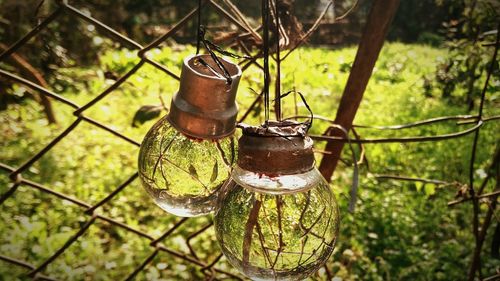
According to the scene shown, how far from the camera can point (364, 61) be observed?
894mm

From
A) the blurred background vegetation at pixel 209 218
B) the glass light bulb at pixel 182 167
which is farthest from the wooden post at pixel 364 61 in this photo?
the glass light bulb at pixel 182 167

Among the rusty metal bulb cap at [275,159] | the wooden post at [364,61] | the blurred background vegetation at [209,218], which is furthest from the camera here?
the blurred background vegetation at [209,218]

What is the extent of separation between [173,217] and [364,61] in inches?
79.0

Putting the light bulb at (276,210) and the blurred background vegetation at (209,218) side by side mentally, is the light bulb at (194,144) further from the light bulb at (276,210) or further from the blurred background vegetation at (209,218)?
the blurred background vegetation at (209,218)

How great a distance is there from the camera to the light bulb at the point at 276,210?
1.89 feet

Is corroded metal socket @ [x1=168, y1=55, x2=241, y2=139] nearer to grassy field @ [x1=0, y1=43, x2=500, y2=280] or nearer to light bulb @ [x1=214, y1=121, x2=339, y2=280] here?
light bulb @ [x1=214, y1=121, x2=339, y2=280]

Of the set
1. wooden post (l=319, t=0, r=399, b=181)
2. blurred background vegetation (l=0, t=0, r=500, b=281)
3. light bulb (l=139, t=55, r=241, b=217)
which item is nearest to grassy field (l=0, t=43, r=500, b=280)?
blurred background vegetation (l=0, t=0, r=500, b=281)

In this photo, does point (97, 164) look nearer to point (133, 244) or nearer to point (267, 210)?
point (133, 244)

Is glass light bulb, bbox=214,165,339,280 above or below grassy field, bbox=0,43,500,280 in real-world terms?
above

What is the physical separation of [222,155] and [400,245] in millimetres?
2155

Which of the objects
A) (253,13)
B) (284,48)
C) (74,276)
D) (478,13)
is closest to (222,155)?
(284,48)

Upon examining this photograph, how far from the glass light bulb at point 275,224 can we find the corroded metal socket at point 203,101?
0.24ft

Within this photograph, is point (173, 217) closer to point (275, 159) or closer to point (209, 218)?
point (209, 218)

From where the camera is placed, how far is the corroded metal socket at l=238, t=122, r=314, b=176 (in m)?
0.57
